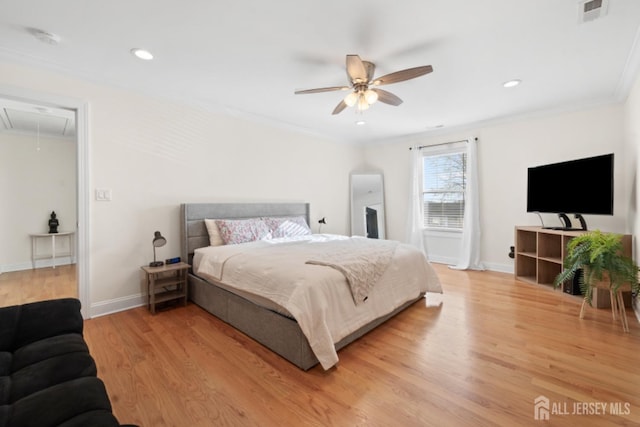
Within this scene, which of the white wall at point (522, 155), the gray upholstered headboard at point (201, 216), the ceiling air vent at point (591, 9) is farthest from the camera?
the white wall at point (522, 155)

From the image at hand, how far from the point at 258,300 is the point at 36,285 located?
3.70 m

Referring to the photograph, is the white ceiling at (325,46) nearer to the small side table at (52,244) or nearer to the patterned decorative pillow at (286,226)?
the patterned decorative pillow at (286,226)

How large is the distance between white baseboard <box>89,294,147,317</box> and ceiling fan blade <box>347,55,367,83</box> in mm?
3128

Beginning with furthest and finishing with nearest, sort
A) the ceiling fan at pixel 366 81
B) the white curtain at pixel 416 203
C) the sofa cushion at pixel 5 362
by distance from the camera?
the white curtain at pixel 416 203 < the ceiling fan at pixel 366 81 < the sofa cushion at pixel 5 362

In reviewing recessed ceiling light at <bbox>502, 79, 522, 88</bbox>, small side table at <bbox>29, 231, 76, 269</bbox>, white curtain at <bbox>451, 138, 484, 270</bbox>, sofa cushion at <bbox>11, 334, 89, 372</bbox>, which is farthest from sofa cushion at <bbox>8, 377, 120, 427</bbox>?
small side table at <bbox>29, 231, 76, 269</bbox>

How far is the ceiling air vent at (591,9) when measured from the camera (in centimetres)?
177

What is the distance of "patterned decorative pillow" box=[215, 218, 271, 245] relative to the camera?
3.28m

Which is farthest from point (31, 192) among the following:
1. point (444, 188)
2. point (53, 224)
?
point (444, 188)

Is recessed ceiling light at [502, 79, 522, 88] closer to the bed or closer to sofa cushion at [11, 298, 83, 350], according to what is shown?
the bed

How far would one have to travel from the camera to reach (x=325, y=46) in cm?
224

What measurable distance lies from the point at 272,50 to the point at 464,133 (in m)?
3.70

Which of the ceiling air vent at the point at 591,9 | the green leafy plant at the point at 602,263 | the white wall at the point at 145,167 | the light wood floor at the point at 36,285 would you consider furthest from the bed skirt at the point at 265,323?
the ceiling air vent at the point at 591,9

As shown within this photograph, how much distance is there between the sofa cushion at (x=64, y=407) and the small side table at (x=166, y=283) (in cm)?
188

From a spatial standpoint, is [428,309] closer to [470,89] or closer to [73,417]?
[470,89]
